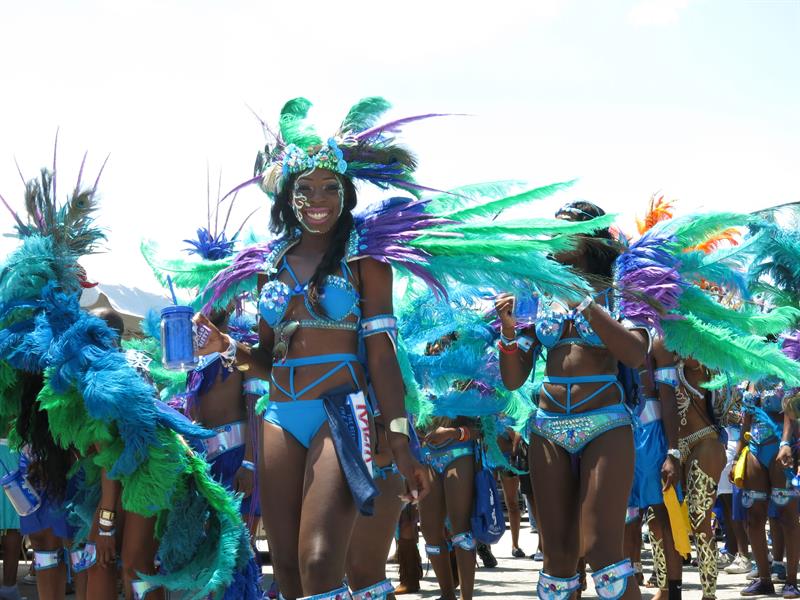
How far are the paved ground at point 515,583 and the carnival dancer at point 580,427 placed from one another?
340 centimetres

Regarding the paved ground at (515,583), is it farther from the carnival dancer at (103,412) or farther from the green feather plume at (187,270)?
the green feather plume at (187,270)

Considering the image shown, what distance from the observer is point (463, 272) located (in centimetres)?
461

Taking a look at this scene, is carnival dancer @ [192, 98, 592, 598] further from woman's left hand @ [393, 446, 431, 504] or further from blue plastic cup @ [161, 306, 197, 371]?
blue plastic cup @ [161, 306, 197, 371]

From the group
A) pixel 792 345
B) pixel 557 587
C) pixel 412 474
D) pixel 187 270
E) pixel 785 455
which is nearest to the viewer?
pixel 412 474

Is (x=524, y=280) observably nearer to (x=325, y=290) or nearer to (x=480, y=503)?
(x=325, y=290)

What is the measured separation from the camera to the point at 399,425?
4.18 metres

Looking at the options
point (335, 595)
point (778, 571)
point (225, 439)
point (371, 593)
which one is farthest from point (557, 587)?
point (778, 571)

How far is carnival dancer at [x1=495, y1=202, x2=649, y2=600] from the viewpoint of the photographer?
5.11m

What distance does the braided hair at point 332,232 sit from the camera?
4.38m

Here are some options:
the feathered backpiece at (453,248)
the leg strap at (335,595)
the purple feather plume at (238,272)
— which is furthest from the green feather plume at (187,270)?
the leg strap at (335,595)

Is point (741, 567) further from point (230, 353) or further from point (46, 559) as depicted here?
point (230, 353)

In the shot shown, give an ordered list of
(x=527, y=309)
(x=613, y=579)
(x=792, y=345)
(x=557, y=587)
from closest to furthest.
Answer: (x=613, y=579), (x=557, y=587), (x=527, y=309), (x=792, y=345)

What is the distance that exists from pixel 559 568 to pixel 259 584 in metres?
1.47

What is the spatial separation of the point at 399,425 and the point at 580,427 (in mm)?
1448
